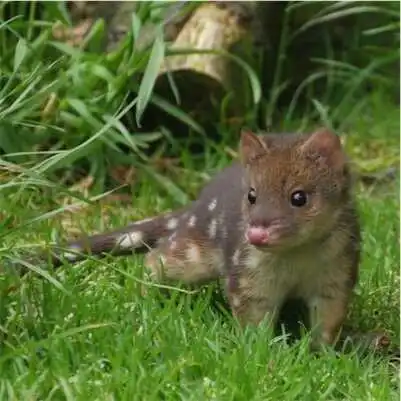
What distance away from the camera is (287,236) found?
3.65 m

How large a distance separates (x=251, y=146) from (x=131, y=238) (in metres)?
0.79

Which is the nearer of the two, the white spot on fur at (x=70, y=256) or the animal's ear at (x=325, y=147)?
the animal's ear at (x=325, y=147)

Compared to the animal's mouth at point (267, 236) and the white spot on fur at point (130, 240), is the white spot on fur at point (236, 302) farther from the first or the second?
the white spot on fur at point (130, 240)

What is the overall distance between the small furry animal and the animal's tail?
0.21 metres

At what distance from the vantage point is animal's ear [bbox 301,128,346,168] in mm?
3807

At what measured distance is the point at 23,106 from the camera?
12.4 feet

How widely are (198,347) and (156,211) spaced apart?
6.23ft

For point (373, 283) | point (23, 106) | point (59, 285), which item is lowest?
point (373, 283)

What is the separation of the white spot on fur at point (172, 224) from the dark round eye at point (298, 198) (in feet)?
2.78

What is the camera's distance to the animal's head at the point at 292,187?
11.9 ft

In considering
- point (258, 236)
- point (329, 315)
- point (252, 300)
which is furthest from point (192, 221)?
point (258, 236)

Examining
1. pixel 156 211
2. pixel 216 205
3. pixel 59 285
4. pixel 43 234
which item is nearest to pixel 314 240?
pixel 216 205

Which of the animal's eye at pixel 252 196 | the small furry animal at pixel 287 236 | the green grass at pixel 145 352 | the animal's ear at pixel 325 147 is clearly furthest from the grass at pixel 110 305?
the animal's ear at pixel 325 147

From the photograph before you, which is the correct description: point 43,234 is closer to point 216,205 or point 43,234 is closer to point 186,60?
point 216,205
